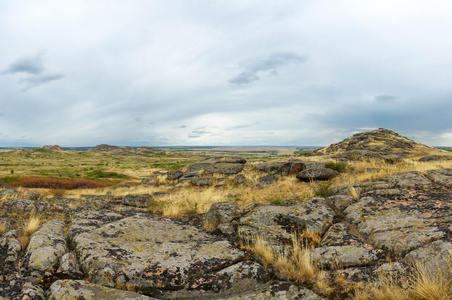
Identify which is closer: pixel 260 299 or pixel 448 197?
pixel 260 299

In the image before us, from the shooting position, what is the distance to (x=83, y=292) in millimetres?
4031

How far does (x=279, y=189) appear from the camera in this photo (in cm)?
1496

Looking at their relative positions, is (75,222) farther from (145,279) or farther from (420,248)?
(420,248)

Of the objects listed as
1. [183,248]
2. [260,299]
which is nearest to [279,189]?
[183,248]

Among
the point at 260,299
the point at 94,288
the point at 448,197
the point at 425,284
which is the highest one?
the point at 448,197

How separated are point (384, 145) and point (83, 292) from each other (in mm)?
44184

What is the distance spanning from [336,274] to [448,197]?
252 inches

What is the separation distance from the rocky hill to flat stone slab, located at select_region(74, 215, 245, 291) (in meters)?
28.9

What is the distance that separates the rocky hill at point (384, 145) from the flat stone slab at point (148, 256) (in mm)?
28909

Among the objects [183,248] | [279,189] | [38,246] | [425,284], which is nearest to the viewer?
[425,284]

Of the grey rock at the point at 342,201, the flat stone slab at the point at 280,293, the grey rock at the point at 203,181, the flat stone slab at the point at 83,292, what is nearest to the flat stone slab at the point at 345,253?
the flat stone slab at the point at 280,293

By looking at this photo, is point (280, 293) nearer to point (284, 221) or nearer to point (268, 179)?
point (284, 221)

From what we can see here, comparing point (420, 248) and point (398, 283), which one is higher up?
point (420, 248)

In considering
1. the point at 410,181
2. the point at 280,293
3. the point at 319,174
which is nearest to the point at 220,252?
the point at 280,293
